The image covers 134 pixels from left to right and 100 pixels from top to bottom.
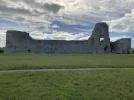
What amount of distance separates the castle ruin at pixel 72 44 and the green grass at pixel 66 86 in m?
42.2

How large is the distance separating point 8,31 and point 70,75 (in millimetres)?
49848

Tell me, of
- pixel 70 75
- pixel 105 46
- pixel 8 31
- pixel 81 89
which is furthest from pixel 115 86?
pixel 8 31

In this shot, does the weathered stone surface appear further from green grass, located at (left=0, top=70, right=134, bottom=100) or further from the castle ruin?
green grass, located at (left=0, top=70, right=134, bottom=100)

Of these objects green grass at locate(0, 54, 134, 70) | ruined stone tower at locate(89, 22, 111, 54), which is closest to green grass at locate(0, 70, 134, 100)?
green grass at locate(0, 54, 134, 70)

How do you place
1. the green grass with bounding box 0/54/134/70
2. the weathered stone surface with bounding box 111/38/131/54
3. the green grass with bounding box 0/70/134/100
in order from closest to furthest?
the green grass with bounding box 0/70/134/100 → the green grass with bounding box 0/54/134/70 → the weathered stone surface with bounding box 111/38/131/54

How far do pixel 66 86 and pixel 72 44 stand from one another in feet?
150

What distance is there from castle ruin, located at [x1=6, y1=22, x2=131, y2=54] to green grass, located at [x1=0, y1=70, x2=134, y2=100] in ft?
139

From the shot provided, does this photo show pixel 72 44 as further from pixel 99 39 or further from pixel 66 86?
pixel 66 86

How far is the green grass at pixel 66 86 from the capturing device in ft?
26.8

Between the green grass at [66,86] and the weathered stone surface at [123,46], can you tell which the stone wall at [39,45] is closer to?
the weathered stone surface at [123,46]

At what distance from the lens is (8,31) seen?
190 feet

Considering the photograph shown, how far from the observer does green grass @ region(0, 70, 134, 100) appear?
816cm

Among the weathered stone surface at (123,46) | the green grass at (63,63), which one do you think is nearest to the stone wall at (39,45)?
the weathered stone surface at (123,46)

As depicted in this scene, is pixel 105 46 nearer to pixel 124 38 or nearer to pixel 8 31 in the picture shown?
pixel 124 38
